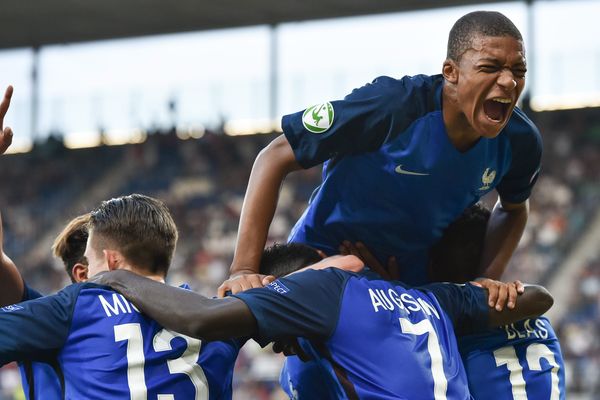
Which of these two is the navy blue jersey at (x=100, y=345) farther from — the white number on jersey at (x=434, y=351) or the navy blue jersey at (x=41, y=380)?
the white number on jersey at (x=434, y=351)

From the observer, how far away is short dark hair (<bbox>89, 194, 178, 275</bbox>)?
3.81 m

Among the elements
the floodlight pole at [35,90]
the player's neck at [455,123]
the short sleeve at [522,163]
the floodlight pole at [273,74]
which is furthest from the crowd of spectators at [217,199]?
the player's neck at [455,123]

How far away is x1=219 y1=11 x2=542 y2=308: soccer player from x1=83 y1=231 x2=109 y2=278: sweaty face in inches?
16.5

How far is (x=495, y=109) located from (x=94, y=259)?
61.9 inches

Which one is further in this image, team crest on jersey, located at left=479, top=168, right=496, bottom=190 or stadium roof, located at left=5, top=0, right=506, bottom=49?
stadium roof, located at left=5, top=0, right=506, bottom=49

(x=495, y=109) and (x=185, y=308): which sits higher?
(x=495, y=109)

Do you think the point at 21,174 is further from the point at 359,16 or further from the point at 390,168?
the point at 390,168

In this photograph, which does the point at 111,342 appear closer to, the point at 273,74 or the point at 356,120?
the point at 356,120

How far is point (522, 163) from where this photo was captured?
4559mm

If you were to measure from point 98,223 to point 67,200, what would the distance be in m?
18.4

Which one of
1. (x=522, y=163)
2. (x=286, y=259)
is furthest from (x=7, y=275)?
(x=522, y=163)

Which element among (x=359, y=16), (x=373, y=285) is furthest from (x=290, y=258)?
(x=359, y=16)

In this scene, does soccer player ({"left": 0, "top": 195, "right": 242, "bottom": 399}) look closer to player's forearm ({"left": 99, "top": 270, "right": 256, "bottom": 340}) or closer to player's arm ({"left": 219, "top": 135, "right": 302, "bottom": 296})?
player's forearm ({"left": 99, "top": 270, "right": 256, "bottom": 340})

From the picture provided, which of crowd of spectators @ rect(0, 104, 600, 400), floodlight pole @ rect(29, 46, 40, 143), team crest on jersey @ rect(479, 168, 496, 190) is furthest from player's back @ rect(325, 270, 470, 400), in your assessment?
floodlight pole @ rect(29, 46, 40, 143)
